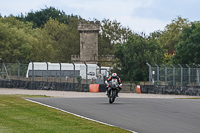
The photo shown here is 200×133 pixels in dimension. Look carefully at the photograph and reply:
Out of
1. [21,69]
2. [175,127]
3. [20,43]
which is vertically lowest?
[175,127]

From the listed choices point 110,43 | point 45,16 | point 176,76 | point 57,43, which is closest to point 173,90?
point 176,76

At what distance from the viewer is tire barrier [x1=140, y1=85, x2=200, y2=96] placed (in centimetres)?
4197

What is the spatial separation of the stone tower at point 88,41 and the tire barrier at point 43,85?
196 ft

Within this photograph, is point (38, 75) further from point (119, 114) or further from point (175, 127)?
point (175, 127)

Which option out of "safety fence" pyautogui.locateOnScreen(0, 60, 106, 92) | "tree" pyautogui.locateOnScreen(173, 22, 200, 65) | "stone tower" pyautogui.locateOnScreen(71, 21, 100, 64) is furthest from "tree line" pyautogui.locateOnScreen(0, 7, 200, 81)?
"safety fence" pyautogui.locateOnScreen(0, 60, 106, 92)

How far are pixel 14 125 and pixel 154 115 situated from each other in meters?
6.24

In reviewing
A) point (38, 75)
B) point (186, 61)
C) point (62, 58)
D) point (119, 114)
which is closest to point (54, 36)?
point (62, 58)

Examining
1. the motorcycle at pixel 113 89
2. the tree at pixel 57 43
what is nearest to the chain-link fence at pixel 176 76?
the motorcycle at pixel 113 89

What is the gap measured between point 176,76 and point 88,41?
6507cm

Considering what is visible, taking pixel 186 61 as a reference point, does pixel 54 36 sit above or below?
above

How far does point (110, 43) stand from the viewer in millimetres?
122312

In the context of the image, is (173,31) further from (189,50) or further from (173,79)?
(173,79)

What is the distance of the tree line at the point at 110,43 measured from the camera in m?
67.5

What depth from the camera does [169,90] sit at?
43.2m
